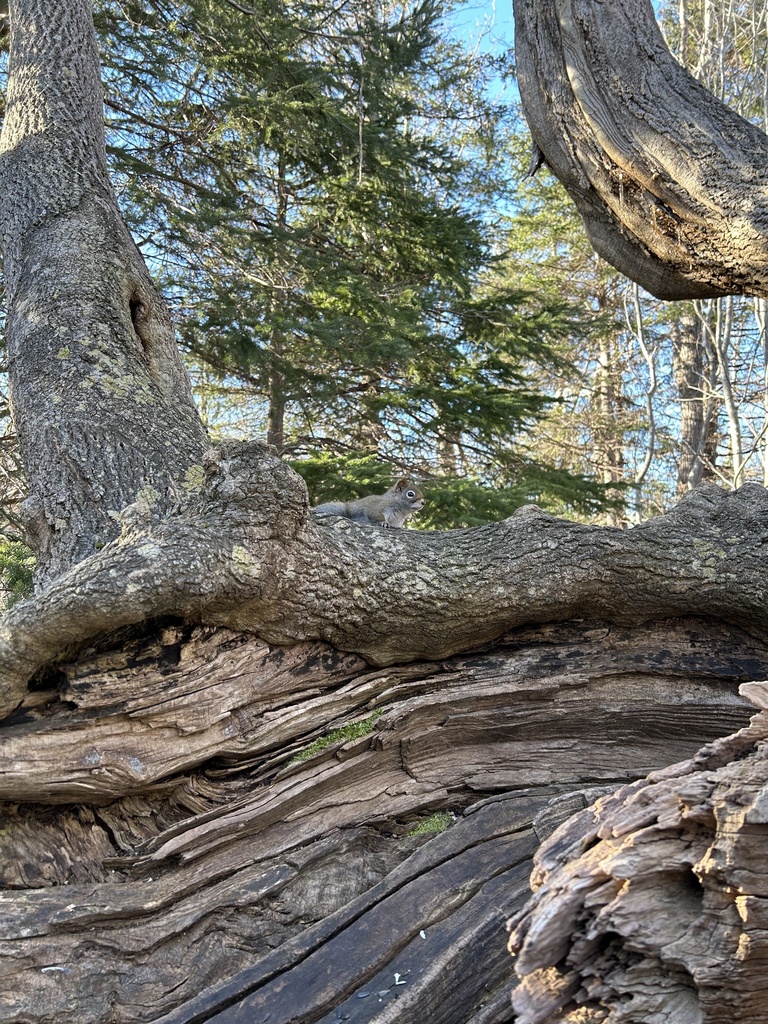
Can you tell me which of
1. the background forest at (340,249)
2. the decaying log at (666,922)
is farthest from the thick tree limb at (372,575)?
the background forest at (340,249)

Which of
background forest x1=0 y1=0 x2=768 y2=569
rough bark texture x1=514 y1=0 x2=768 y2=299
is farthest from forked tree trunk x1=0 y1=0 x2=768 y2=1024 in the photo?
background forest x1=0 y1=0 x2=768 y2=569

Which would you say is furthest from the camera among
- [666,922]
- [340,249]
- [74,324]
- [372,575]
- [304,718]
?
[340,249]

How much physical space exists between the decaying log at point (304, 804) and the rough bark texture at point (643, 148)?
187 cm

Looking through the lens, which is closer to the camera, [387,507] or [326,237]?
[387,507]

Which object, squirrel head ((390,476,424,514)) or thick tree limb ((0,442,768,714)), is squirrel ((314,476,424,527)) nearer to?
Result: squirrel head ((390,476,424,514))

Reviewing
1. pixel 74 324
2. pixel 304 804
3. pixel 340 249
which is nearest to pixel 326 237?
pixel 340 249

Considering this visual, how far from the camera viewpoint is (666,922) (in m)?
2.16

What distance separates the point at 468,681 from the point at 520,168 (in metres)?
13.8

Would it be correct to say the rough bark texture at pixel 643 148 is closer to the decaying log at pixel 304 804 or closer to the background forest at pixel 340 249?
the decaying log at pixel 304 804

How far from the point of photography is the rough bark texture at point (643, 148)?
11.4ft

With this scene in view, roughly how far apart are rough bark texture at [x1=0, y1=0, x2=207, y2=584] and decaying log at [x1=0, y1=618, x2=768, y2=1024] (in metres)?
0.84

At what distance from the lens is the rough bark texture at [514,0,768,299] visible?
346 centimetres

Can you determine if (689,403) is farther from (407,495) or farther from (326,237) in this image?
(407,495)

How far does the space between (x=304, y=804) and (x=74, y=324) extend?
2.95 meters
